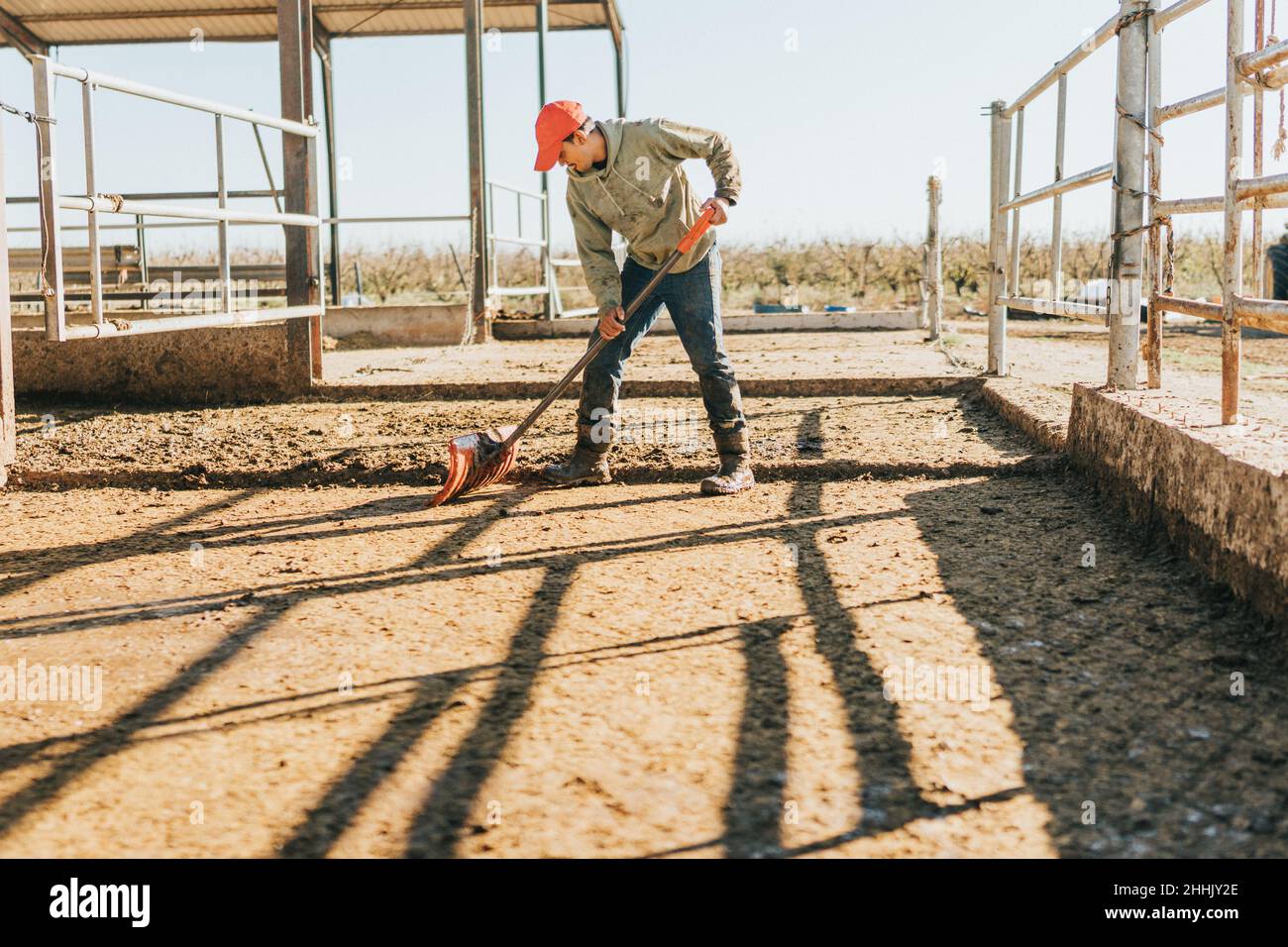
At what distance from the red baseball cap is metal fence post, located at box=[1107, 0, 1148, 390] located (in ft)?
5.90

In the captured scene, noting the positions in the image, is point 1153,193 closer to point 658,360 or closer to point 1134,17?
point 1134,17

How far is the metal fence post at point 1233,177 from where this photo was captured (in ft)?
10.5

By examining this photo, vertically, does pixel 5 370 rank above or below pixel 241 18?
below

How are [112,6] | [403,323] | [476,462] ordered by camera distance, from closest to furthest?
[476,462] → [403,323] → [112,6]

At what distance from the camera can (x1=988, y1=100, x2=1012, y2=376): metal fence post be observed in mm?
6812

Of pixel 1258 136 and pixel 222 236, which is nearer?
pixel 1258 136

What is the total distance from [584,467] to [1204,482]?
7.78 ft

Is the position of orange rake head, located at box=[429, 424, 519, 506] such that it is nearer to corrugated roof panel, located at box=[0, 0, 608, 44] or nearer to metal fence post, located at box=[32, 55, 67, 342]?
metal fence post, located at box=[32, 55, 67, 342]

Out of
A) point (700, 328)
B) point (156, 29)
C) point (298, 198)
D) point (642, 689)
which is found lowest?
point (642, 689)

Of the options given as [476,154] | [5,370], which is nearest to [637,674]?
[5,370]

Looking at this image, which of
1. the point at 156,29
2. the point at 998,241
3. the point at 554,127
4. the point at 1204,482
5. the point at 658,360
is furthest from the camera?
the point at 156,29

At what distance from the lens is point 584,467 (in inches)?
192

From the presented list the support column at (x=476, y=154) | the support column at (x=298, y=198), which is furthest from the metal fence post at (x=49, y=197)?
the support column at (x=476, y=154)
